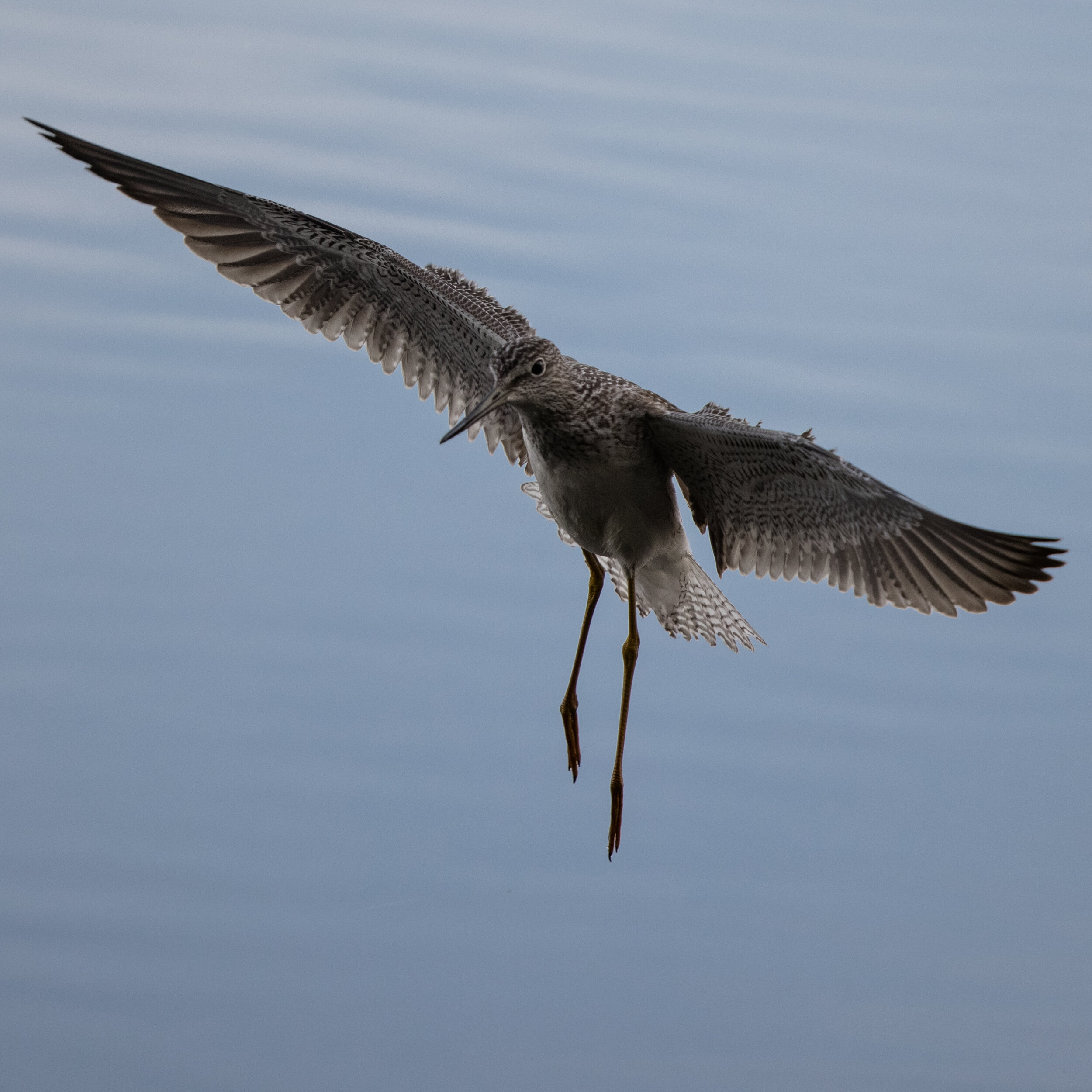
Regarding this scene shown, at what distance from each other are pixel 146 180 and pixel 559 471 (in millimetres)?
1703

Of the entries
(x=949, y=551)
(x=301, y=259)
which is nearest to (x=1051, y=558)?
(x=949, y=551)

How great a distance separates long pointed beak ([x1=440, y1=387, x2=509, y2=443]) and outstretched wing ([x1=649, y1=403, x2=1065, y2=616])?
42cm

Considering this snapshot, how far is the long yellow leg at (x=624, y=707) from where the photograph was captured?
4.11 meters

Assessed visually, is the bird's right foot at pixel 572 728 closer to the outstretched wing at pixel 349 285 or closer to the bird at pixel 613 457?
the bird at pixel 613 457

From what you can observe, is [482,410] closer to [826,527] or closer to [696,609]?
[826,527]

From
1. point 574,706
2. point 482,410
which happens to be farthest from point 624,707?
point 482,410

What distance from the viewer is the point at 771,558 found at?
4.25 meters

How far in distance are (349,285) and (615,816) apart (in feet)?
6.36

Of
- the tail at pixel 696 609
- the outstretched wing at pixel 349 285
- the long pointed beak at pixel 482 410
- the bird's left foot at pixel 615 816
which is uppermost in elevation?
the outstretched wing at pixel 349 285

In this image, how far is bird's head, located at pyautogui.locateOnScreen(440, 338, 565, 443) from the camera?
3975mm

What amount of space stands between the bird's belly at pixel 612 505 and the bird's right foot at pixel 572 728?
0.46m

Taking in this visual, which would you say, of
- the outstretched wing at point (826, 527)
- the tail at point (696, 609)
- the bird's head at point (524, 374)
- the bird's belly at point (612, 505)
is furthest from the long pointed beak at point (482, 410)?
the tail at point (696, 609)

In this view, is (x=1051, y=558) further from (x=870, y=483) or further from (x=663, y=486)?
(x=663, y=486)

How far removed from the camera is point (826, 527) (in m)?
4.07
